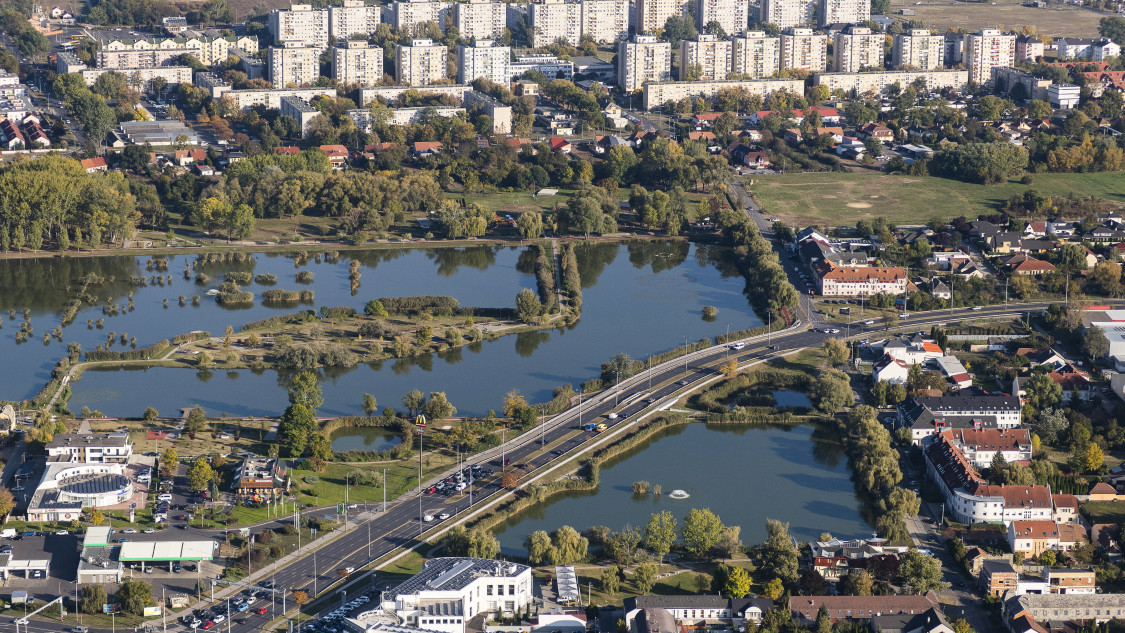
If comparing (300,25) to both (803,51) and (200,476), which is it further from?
(200,476)

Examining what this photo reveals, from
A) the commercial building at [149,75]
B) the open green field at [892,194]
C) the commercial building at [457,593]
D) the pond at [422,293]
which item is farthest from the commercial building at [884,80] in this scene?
the commercial building at [457,593]

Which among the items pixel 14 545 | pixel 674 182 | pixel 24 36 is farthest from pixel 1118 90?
pixel 14 545

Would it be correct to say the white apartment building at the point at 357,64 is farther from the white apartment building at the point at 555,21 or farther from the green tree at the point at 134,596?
the green tree at the point at 134,596

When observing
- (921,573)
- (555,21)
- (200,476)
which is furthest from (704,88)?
(921,573)

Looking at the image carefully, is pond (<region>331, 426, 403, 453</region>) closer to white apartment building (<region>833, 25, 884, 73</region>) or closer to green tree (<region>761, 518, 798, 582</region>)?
green tree (<region>761, 518, 798, 582</region>)

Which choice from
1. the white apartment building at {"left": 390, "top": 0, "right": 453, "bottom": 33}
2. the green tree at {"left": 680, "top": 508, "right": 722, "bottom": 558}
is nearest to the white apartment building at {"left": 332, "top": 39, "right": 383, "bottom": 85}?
the white apartment building at {"left": 390, "top": 0, "right": 453, "bottom": 33}
